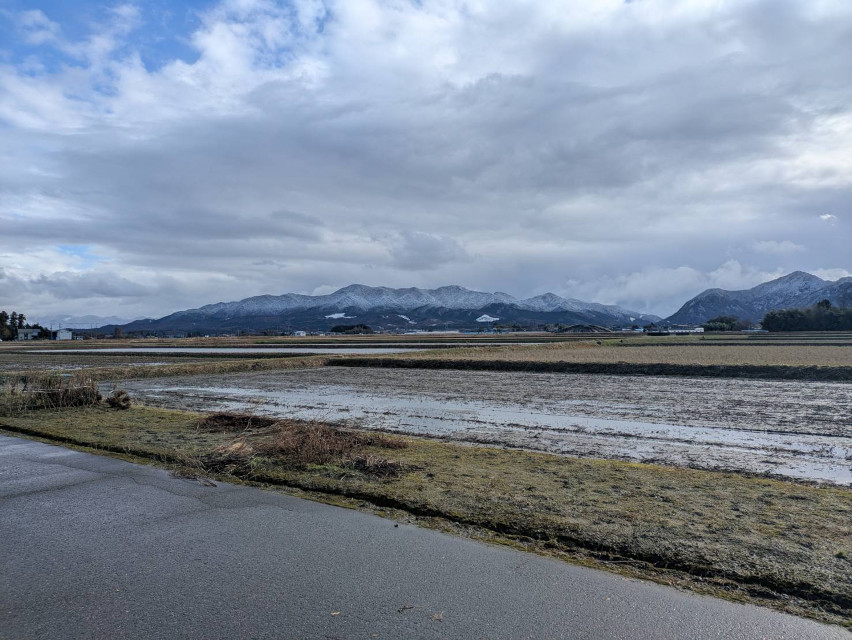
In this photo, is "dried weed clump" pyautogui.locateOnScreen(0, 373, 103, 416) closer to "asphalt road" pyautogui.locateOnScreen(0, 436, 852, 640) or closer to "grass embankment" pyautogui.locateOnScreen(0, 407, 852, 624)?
"grass embankment" pyautogui.locateOnScreen(0, 407, 852, 624)

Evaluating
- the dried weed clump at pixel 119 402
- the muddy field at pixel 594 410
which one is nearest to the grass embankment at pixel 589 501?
the muddy field at pixel 594 410

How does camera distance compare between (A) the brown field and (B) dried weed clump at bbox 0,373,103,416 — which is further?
(A) the brown field

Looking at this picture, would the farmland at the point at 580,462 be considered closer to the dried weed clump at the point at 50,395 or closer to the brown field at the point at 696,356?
the dried weed clump at the point at 50,395

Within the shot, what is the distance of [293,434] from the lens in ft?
37.1

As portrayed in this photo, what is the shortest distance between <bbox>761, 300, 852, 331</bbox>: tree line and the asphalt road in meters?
116

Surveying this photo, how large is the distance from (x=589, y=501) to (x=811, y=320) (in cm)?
11512

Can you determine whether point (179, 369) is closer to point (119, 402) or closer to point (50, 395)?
point (50, 395)

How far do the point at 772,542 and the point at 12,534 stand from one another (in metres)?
8.44

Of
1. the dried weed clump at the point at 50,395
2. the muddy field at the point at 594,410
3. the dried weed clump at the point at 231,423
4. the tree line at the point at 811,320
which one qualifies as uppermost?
the tree line at the point at 811,320

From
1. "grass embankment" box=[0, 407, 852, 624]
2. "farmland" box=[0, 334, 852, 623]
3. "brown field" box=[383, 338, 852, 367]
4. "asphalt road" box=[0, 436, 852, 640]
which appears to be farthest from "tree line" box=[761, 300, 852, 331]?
"asphalt road" box=[0, 436, 852, 640]

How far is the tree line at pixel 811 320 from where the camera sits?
10019 centimetres

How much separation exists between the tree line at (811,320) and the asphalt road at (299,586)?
11599cm

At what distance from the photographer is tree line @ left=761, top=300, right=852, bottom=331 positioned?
100188 millimetres

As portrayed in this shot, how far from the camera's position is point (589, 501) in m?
7.46
